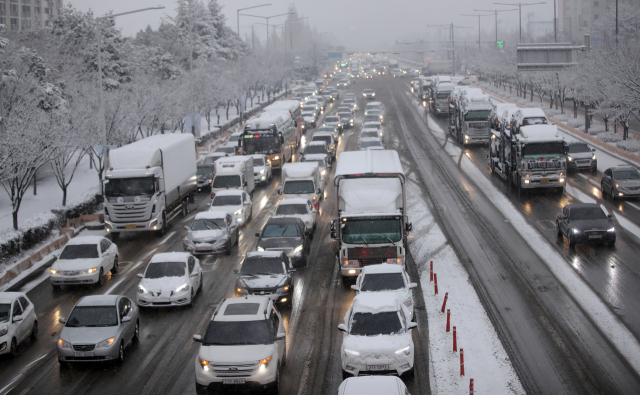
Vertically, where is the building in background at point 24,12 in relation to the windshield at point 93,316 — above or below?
above

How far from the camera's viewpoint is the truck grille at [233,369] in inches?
496

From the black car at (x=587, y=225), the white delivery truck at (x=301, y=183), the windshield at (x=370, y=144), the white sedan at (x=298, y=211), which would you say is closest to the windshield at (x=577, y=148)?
the windshield at (x=370, y=144)

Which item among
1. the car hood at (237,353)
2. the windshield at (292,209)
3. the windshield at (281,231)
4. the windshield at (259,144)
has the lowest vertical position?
the car hood at (237,353)

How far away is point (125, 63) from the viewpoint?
187 feet

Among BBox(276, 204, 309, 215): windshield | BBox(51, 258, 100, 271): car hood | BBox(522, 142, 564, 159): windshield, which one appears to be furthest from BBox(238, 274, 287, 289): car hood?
BBox(522, 142, 564, 159): windshield

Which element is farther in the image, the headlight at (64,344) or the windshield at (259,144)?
the windshield at (259,144)

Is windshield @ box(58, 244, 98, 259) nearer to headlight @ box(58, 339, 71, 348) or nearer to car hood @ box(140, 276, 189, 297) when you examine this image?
car hood @ box(140, 276, 189, 297)

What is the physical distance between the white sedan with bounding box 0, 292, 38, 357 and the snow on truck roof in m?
9.95

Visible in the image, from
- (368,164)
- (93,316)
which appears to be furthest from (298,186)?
(93,316)

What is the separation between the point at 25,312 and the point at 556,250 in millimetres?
17499

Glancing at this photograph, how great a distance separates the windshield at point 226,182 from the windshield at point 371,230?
1332cm

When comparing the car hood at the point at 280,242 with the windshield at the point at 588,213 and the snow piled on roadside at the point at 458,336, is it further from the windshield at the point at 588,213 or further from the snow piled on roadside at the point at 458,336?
the windshield at the point at 588,213

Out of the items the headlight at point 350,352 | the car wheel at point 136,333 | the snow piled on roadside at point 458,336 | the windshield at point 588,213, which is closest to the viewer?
the headlight at point 350,352

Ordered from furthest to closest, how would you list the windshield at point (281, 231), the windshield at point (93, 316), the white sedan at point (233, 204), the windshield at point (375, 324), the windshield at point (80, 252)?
the white sedan at point (233, 204) → the windshield at point (281, 231) → the windshield at point (80, 252) → the windshield at point (93, 316) → the windshield at point (375, 324)
